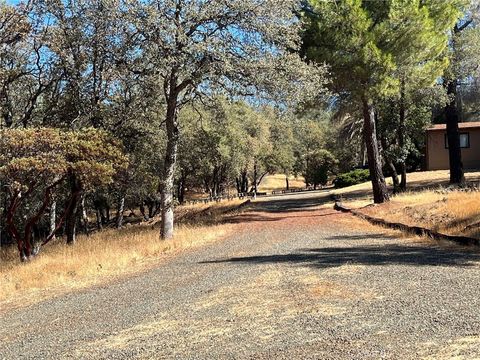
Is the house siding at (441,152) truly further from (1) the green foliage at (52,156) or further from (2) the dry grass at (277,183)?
(2) the dry grass at (277,183)

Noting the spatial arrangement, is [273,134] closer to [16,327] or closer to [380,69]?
[380,69]

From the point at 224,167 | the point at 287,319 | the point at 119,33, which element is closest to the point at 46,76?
the point at 119,33

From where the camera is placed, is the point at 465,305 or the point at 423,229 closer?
the point at 465,305

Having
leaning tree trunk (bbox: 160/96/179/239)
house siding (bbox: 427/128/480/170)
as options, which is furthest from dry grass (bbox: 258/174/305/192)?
leaning tree trunk (bbox: 160/96/179/239)

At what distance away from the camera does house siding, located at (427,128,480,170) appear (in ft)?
134

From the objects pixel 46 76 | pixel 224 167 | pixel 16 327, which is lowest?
pixel 16 327

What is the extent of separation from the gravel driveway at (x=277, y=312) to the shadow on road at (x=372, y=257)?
23mm

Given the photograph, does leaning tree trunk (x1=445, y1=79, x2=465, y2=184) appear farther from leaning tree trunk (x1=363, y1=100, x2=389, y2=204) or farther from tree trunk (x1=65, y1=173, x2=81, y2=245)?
tree trunk (x1=65, y1=173, x2=81, y2=245)

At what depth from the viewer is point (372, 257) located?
404 inches

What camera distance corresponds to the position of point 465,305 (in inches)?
241

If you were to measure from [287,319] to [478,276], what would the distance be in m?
3.41

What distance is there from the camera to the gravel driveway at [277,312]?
17.0 ft

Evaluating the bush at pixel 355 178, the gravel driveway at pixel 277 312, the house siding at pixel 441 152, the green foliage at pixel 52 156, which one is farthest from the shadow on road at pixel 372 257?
the bush at pixel 355 178

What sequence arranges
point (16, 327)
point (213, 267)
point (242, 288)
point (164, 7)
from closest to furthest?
1. point (16, 327)
2. point (242, 288)
3. point (213, 267)
4. point (164, 7)
